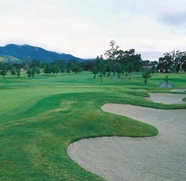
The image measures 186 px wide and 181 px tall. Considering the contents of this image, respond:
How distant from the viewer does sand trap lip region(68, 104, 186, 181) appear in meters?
8.72

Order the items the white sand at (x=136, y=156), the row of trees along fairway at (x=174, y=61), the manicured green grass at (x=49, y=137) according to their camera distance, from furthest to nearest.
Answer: the row of trees along fairway at (x=174, y=61) < the white sand at (x=136, y=156) < the manicured green grass at (x=49, y=137)

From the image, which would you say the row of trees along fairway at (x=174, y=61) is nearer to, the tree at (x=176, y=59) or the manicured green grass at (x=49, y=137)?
the tree at (x=176, y=59)

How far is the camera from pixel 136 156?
10.8m

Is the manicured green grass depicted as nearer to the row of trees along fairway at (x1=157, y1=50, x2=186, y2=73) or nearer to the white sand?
the white sand

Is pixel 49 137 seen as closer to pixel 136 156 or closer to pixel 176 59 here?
pixel 136 156

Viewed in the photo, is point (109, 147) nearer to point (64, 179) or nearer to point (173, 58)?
point (64, 179)

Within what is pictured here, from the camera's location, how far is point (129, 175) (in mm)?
8500

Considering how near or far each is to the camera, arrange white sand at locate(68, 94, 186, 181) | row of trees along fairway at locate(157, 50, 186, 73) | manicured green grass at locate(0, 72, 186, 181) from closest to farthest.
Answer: manicured green grass at locate(0, 72, 186, 181)
white sand at locate(68, 94, 186, 181)
row of trees along fairway at locate(157, 50, 186, 73)

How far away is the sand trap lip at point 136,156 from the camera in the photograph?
343 inches

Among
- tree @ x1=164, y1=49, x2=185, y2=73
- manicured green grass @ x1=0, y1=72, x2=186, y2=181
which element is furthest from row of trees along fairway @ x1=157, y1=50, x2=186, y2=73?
manicured green grass @ x1=0, y1=72, x2=186, y2=181

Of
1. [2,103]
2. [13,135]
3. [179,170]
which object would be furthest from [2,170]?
[2,103]

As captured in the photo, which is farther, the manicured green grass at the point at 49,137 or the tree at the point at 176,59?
the tree at the point at 176,59

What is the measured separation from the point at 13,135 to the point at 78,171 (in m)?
4.94

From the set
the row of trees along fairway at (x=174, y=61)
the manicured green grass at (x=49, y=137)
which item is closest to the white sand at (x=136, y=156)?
the manicured green grass at (x=49, y=137)
